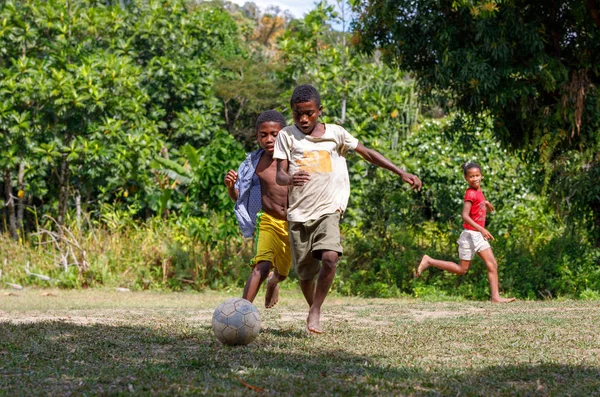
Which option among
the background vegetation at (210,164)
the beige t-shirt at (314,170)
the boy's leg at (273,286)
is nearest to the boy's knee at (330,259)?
the beige t-shirt at (314,170)

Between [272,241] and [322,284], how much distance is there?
79 cm

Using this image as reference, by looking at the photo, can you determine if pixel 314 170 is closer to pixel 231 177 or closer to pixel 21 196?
pixel 231 177

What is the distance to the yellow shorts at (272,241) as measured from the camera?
7023 mm

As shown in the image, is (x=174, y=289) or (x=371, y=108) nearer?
(x=174, y=289)

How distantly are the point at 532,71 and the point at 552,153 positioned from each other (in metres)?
1.46

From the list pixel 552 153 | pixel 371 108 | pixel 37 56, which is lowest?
pixel 552 153

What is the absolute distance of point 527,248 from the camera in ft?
41.9

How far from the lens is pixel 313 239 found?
20.9ft

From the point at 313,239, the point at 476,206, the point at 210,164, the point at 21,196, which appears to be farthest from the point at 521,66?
the point at 21,196

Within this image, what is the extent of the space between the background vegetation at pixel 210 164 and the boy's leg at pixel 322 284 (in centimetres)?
526

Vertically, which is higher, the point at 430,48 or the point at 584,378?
the point at 430,48

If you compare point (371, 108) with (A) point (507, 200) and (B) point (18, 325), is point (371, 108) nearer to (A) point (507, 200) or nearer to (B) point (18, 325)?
(A) point (507, 200)

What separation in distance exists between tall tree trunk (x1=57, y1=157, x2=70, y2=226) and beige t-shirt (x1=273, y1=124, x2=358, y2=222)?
927cm

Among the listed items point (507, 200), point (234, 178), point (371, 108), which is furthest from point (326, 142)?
point (507, 200)
